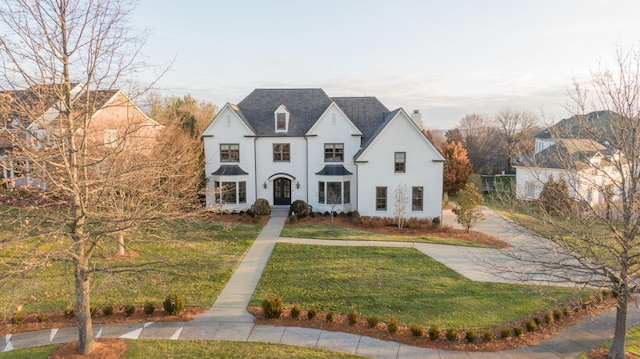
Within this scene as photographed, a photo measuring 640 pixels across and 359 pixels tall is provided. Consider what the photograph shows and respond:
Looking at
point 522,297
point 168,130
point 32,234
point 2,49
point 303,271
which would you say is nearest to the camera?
point 2,49

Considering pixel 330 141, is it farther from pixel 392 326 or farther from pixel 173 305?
pixel 392 326

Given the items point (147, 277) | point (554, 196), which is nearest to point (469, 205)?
point (554, 196)

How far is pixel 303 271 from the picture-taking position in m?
15.7

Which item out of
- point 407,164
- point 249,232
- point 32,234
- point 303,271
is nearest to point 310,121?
point 407,164

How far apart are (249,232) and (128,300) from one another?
378 inches

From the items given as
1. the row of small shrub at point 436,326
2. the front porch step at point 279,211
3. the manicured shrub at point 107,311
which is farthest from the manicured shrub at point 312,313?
the front porch step at point 279,211

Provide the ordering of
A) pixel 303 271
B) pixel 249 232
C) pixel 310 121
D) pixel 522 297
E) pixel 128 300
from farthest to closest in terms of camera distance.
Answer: pixel 310 121 → pixel 249 232 → pixel 303 271 → pixel 522 297 → pixel 128 300

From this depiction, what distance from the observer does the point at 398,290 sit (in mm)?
13922

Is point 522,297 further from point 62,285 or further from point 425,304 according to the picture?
point 62,285

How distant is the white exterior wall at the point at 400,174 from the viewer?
85.5ft

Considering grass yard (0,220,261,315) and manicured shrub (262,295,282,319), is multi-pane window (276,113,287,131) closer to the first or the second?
grass yard (0,220,261,315)

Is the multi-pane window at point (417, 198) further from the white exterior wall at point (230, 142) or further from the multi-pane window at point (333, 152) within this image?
the white exterior wall at point (230, 142)

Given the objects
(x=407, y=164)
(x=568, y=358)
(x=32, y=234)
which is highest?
(x=407, y=164)

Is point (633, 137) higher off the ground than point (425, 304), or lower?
higher
